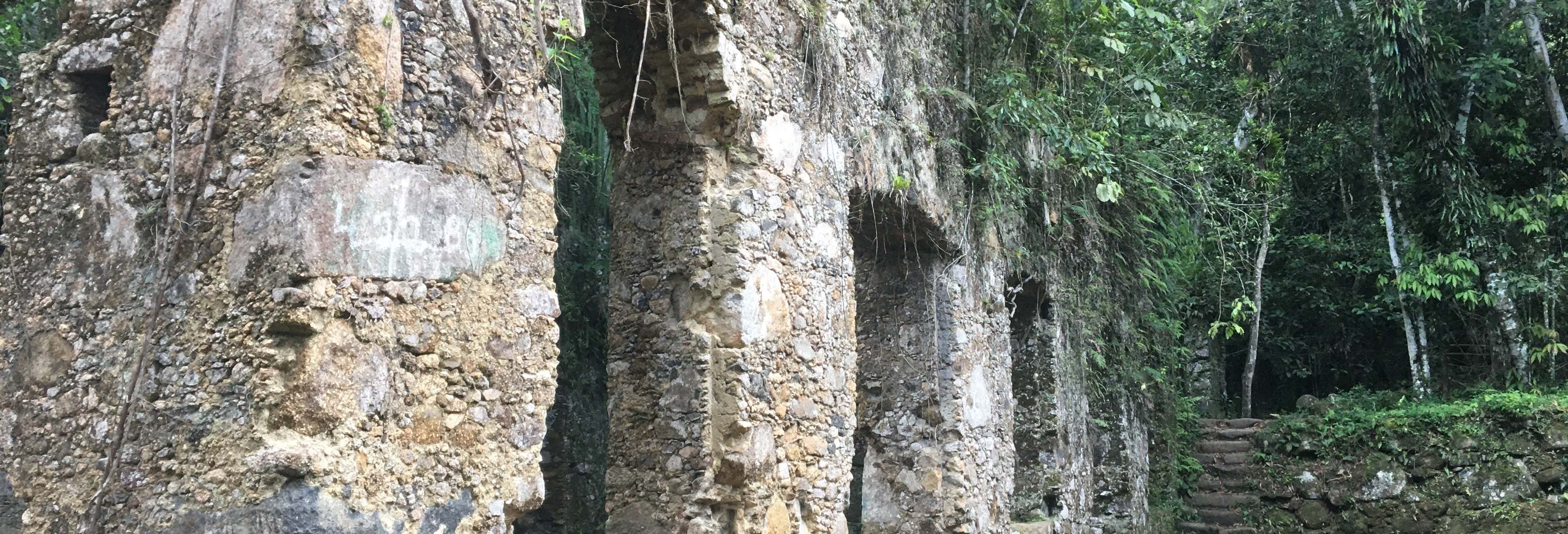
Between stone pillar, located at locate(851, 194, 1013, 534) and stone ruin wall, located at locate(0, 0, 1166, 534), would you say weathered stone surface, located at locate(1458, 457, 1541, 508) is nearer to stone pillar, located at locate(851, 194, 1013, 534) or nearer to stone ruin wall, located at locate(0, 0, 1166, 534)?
stone pillar, located at locate(851, 194, 1013, 534)

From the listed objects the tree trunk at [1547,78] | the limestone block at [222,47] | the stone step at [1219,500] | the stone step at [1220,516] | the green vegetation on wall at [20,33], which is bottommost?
the stone step at [1220,516]

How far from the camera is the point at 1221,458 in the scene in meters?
11.8

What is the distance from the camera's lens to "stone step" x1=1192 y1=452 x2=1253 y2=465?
11.6m

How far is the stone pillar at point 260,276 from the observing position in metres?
2.41

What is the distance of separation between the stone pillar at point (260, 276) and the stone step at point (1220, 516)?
31.8ft

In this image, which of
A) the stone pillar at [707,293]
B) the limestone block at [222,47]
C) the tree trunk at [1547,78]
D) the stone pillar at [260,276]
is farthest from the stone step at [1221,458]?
the limestone block at [222,47]

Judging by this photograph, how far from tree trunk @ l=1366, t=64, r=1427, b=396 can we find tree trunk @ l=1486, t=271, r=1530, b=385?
0.85m

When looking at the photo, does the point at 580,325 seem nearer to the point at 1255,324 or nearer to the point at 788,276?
the point at 788,276

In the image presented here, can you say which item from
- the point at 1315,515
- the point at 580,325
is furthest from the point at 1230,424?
the point at 580,325

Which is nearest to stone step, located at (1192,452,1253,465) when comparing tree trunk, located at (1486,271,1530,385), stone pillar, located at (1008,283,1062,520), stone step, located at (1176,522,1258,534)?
stone step, located at (1176,522,1258,534)

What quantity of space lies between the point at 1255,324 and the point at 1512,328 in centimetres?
342

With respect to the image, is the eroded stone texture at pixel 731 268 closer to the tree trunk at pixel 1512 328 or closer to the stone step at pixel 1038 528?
the stone step at pixel 1038 528

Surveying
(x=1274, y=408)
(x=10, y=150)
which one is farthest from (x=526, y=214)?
(x=1274, y=408)

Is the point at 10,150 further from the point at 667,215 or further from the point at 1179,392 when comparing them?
the point at 1179,392
